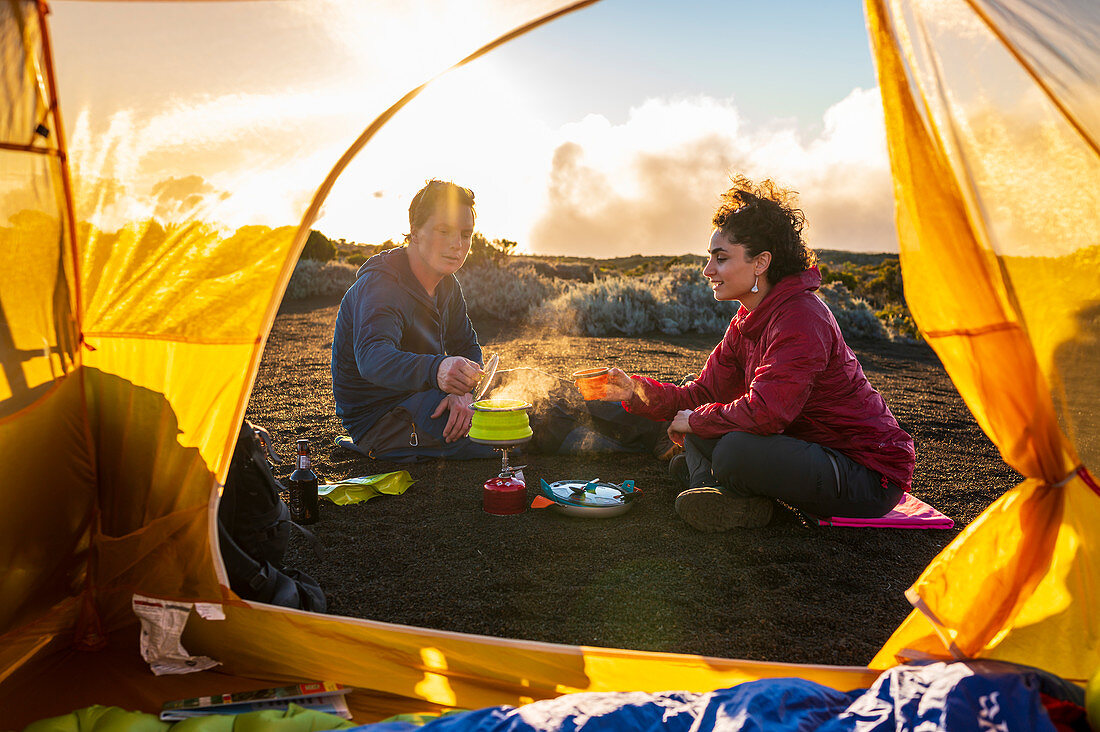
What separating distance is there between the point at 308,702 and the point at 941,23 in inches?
92.6

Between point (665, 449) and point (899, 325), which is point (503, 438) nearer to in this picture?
point (665, 449)

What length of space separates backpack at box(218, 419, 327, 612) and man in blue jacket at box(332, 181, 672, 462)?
4.44ft

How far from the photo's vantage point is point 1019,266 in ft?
5.86

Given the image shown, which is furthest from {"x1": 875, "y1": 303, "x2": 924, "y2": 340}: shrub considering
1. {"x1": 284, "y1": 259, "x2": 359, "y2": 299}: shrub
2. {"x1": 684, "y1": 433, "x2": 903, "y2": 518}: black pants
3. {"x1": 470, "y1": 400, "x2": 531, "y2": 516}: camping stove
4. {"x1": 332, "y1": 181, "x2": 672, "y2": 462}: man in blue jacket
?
{"x1": 284, "y1": 259, "x2": 359, "y2": 299}: shrub

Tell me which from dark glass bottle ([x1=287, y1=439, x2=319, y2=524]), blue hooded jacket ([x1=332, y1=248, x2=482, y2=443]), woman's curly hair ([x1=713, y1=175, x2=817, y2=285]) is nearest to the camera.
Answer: woman's curly hair ([x1=713, y1=175, x2=817, y2=285])

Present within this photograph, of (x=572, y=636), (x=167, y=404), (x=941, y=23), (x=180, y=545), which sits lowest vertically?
(x=572, y=636)

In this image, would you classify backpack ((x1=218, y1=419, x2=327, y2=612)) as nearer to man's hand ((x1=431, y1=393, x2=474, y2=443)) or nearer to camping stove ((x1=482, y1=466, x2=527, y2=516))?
camping stove ((x1=482, y1=466, x2=527, y2=516))

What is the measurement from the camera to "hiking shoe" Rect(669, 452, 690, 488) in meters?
4.00

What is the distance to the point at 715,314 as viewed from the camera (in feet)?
41.3

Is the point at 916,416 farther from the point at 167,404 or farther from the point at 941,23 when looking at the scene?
the point at 167,404

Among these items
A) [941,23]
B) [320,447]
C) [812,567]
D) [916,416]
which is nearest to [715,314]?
[916,416]

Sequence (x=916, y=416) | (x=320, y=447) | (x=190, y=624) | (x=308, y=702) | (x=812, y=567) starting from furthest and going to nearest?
(x=916, y=416)
(x=320, y=447)
(x=812, y=567)
(x=190, y=624)
(x=308, y=702)

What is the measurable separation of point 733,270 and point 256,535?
2.11m

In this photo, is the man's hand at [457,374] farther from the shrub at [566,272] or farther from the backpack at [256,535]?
the shrub at [566,272]
